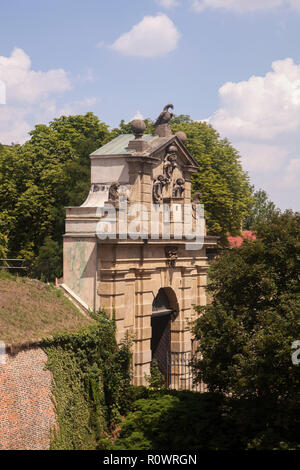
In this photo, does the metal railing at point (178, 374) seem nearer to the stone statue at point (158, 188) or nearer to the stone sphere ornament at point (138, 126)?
the stone statue at point (158, 188)

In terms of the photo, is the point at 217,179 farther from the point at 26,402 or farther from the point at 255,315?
the point at 26,402

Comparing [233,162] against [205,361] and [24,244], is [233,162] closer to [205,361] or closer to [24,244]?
[24,244]

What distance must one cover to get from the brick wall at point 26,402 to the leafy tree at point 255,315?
5338 mm

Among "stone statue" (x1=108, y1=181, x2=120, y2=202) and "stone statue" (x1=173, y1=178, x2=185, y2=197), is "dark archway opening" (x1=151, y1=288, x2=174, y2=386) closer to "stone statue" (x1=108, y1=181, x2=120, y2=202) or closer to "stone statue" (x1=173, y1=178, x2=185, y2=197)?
"stone statue" (x1=173, y1=178, x2=185, y2=197)

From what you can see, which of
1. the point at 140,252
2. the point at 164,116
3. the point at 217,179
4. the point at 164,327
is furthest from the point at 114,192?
the point at 217,179

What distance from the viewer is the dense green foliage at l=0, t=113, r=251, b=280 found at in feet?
120

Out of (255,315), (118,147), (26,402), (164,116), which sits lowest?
(26,402)

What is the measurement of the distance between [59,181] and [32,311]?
18179 millimetres

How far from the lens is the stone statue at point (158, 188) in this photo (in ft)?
89.2

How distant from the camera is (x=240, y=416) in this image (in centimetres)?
1728

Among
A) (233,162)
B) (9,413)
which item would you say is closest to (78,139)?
(233,162)

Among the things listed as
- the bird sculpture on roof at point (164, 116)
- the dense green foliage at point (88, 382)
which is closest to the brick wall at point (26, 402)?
the dense green foliage at point (88, 382)

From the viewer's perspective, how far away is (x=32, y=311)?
20422 mm

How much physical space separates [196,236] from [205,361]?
11.1m
